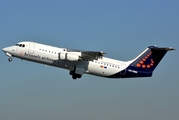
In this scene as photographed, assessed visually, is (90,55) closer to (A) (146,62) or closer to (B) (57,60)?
(B) (57,60)

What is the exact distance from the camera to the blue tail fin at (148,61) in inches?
1834

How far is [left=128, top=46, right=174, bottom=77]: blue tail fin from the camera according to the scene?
1834 inches

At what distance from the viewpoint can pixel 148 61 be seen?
47.2 metres

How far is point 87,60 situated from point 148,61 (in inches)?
272

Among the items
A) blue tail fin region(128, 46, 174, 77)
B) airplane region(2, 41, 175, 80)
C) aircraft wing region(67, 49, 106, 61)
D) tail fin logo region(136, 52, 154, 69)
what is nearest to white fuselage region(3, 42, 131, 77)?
airplane region(2, 41, 175, 80)

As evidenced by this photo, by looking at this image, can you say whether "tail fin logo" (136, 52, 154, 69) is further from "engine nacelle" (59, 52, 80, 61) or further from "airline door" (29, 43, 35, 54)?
"airline door" (29, 43, 35, 54)

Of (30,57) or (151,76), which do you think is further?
(151,76)

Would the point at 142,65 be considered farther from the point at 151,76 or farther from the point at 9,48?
the point at 9,48

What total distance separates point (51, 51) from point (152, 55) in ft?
36.6

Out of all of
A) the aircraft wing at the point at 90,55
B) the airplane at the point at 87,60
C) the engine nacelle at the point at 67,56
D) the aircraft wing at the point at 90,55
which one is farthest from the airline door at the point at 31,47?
the aircraft wing at the point at 90,55

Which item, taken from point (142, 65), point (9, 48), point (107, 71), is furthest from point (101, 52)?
point (9, 48)

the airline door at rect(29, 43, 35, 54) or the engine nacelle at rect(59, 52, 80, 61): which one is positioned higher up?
the airline door at rect(29, 43, 35, 54)

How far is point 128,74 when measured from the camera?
46.1 meters


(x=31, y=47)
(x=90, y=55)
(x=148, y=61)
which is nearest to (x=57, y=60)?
(x=31, y=47)
